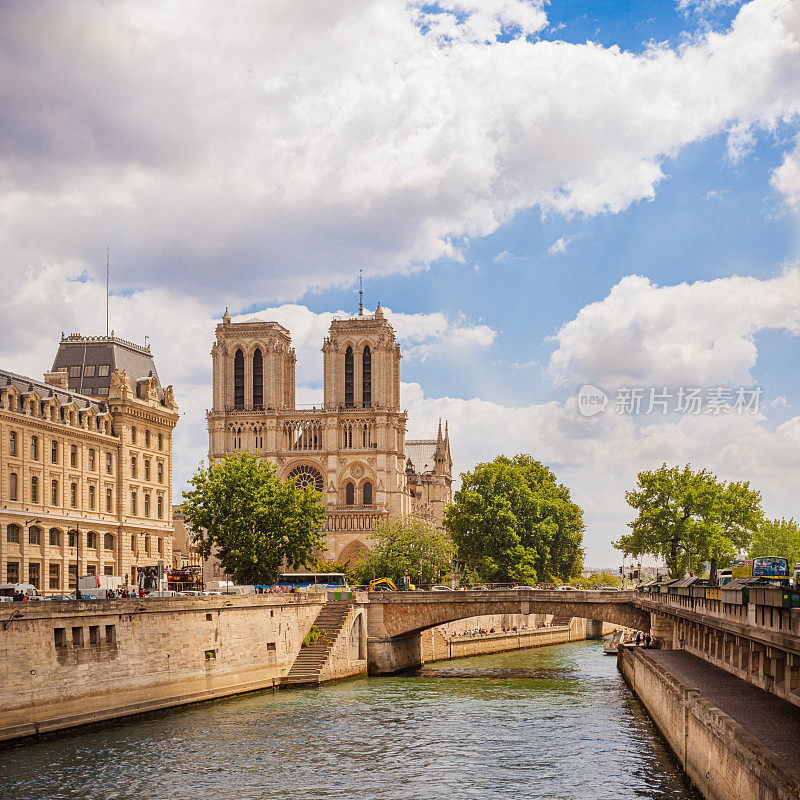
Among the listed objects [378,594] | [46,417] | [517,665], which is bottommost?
[517,665]

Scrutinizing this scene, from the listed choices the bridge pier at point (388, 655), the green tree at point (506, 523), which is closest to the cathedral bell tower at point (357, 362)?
the green tree at point (506, 523)

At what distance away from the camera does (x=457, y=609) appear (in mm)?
76562

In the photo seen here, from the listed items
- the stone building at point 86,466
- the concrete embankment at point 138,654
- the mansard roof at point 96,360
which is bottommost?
the concrete embankment at point 138,654

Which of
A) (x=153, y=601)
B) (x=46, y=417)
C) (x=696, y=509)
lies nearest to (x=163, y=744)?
(x=153, y=601)

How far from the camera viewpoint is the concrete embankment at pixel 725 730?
26578mm

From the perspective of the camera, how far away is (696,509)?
3939 inches

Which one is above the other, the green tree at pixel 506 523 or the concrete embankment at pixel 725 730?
the green tree at pixel 506 523

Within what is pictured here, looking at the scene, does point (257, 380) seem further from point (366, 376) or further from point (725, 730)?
point (725, 730)

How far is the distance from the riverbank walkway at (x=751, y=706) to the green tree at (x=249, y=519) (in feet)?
136

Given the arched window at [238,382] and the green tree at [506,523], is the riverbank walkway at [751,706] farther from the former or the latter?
the arched window at [238,382]

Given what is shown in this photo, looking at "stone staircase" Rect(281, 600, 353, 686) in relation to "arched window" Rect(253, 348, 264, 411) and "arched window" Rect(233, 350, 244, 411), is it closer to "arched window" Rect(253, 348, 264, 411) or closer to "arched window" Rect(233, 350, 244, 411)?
"arched window" Rect(253, 348, 264, 411)

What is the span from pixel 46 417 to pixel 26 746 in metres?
40.3

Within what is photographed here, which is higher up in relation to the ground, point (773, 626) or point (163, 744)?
point (773, 626)

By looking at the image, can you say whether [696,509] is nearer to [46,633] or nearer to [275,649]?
[275,649]
